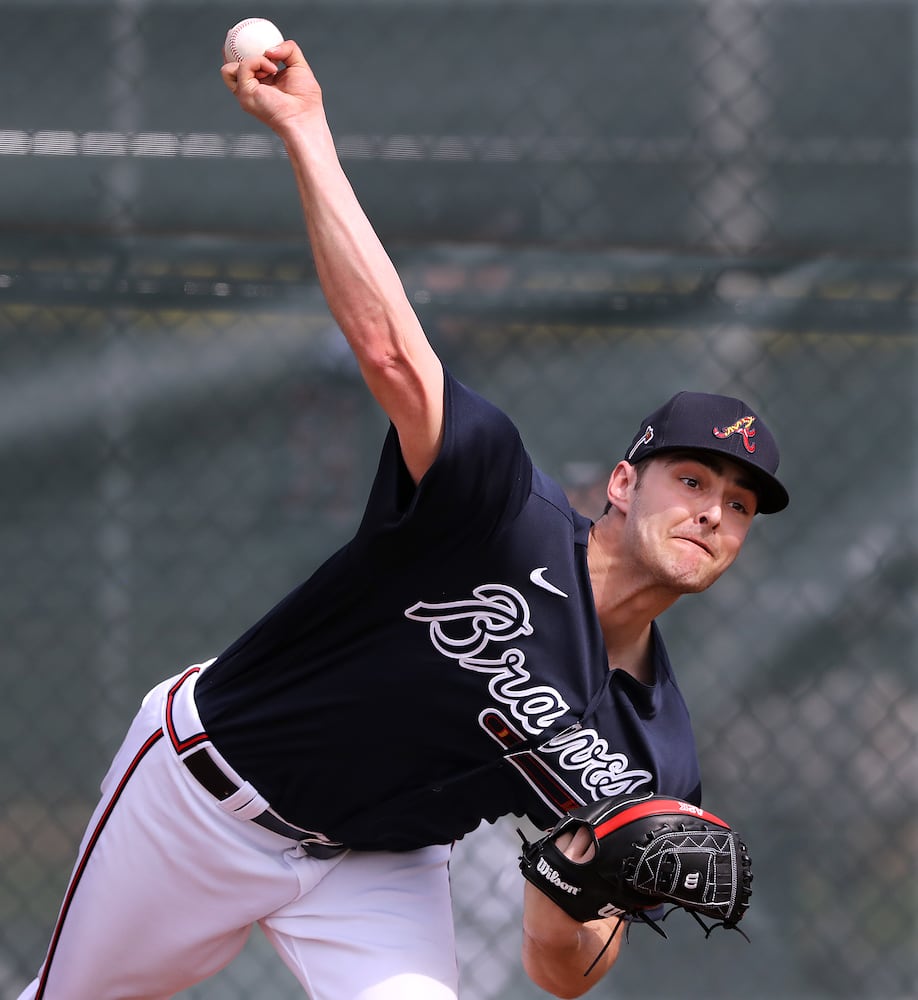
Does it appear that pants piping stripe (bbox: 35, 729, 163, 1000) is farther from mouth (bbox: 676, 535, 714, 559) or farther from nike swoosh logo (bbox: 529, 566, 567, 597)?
mouth (bbox: 676, 535, 714, 559)

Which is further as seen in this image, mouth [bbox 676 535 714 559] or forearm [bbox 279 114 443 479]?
mouth [bbox 676 535 714 559]

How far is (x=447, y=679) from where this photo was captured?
1.81 m

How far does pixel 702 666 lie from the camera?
2.66m

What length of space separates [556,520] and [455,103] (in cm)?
124

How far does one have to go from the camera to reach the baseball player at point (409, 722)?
175cm

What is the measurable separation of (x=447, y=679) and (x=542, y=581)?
0.64 feet

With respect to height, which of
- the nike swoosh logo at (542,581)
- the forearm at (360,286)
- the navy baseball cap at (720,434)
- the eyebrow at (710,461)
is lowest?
the nike swoosh logo at (542,581)

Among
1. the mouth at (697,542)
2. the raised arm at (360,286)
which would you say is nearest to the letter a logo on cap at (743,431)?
the mouth at (697,542)

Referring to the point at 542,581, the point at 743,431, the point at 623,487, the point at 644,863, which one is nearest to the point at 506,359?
the point at 623,487

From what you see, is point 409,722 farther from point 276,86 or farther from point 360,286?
point 276,86

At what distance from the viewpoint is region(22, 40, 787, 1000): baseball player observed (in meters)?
1.75

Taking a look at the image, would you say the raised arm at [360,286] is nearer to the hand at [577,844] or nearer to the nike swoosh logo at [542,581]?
the nike swoosh logo at [542,581]

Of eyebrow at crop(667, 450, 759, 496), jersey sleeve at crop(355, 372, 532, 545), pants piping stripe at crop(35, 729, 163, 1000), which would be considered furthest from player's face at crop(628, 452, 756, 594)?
pants piping stripe at crop(35, 729, 163, 1000)

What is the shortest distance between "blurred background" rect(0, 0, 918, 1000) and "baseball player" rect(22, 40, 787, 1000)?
0.60 metres
